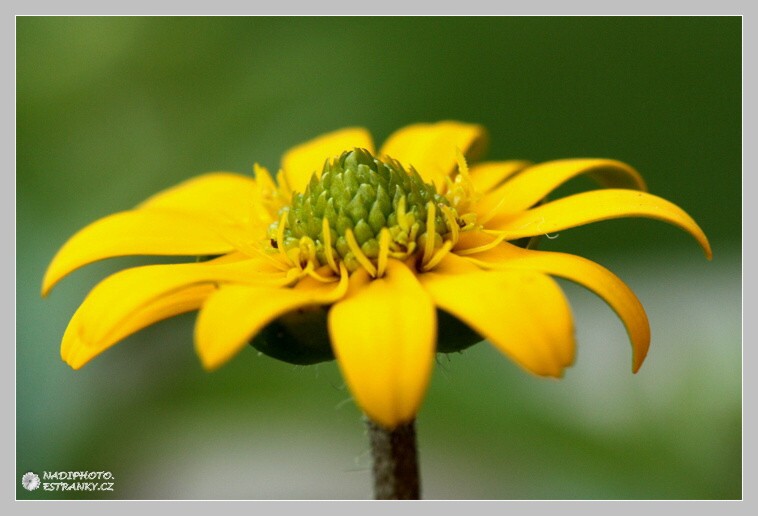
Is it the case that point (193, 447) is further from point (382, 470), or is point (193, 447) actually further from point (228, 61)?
point (228, 61)

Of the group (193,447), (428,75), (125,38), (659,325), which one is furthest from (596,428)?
(125,38)

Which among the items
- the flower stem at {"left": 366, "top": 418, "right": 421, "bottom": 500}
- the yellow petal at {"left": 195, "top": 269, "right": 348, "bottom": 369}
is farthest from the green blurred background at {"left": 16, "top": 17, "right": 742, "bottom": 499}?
the yellow petal at {"left": 195, "top": 269, "right": 348, "bottom": 369}

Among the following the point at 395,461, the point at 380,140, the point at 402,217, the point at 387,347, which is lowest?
the point at 395,461

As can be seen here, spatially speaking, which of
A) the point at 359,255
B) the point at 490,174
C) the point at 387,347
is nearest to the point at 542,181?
the point at 490,174

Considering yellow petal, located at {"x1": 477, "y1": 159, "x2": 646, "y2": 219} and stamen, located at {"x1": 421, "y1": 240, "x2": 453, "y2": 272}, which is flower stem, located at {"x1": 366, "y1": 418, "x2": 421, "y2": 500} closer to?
stamen, located at {"x1": 421, "y1": 240, "x2": 453, "y2": 272}

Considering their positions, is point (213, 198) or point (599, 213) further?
point (213, 198)

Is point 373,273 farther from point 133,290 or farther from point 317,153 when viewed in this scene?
point 317,153

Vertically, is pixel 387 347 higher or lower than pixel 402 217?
lower
